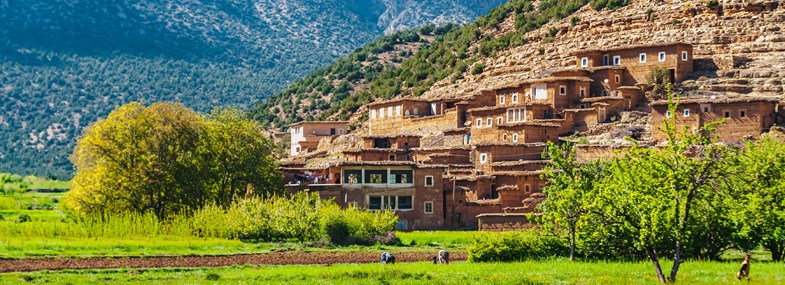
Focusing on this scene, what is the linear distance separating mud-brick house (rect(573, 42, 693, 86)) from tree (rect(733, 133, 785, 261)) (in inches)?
1112

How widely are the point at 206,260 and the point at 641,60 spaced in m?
38.7

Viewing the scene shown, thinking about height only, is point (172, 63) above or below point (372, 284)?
above

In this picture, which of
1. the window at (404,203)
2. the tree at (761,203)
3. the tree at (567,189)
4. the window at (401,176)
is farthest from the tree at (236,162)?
the tree at (761,203)

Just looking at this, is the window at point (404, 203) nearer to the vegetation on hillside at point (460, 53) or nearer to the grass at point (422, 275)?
the grass at point (422, 275)

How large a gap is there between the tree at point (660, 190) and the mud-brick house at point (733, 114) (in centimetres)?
2960

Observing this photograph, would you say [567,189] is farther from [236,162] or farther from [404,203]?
[236,162]

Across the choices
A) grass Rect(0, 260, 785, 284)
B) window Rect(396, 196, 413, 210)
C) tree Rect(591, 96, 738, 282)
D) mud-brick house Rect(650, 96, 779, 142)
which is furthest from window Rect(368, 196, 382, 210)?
tree Rect(591, 96, 738, 282)

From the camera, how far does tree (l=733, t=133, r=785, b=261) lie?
43.7 metres

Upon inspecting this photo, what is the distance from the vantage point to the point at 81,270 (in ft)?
135

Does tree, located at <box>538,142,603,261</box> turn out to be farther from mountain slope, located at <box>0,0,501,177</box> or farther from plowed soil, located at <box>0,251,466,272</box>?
mountain slope, located at <box>0,0,501,177</box>

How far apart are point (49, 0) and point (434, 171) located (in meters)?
108

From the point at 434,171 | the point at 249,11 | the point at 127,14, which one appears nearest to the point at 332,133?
the point at 434,171

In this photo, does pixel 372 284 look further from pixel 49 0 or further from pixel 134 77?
pixel 49 0

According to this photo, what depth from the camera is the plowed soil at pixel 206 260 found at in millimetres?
42938
